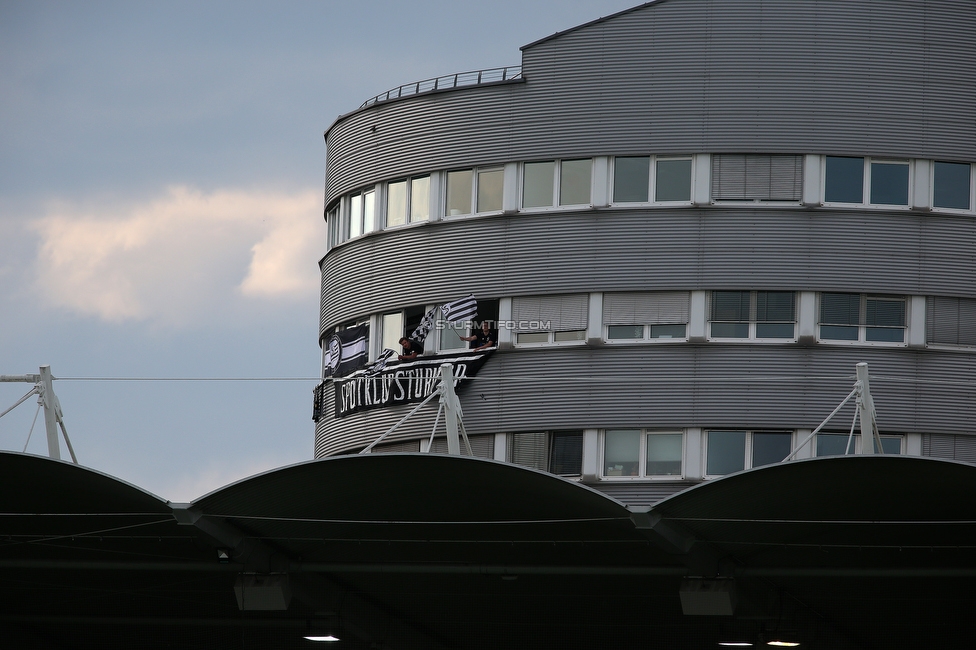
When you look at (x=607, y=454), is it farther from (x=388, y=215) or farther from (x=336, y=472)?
(x=336, y=472)

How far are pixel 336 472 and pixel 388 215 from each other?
54.2 ft

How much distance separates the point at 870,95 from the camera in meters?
31.2

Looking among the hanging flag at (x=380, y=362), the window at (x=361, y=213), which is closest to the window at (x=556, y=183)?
the window at (x=361, y=213)

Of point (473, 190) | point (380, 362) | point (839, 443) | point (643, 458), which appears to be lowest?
point (643, 458)

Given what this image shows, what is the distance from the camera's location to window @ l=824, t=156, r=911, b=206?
31.2 metres

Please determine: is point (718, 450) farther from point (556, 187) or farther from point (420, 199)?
point (420, 199)

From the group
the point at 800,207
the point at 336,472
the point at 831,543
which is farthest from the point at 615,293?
the point at 336,472

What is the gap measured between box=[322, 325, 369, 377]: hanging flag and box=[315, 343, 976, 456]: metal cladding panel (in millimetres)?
4835

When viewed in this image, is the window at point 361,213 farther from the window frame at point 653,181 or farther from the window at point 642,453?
the window at point 642,453

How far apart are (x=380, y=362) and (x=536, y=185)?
5.65 m

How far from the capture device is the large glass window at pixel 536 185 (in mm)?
32344

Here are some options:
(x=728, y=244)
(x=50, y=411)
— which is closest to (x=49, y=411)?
(x=50, y=411)

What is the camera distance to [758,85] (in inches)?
1236

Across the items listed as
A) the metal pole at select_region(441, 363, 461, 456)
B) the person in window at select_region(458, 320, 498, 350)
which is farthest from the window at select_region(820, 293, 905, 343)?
the metal pole at select_region(441, 363, 461, 456)
